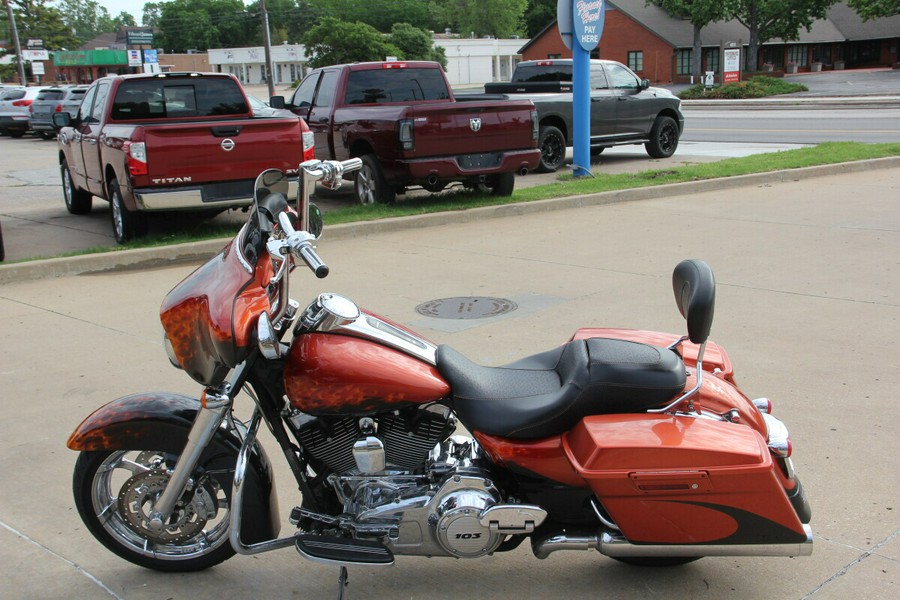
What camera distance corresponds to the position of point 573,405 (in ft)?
9.80

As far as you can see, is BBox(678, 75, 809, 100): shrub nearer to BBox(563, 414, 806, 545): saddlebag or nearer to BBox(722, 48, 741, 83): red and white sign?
BBox(722, 48, 741, 83): red and white sign

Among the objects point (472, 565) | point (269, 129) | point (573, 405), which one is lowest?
point (472, 565)

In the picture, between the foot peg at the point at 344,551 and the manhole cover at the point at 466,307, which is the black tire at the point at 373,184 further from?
the foot peg at the point at 344,551

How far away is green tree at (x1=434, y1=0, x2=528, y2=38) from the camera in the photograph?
99250mm

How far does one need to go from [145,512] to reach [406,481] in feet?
3.91

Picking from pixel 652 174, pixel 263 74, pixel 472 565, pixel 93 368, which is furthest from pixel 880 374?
pixel 263 74

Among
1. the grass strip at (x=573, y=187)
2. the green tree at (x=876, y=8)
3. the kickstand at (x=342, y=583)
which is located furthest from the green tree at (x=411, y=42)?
the kickstand at (x=342, y=583)

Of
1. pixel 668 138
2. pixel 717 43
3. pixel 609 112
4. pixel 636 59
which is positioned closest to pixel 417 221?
pixel 609 112

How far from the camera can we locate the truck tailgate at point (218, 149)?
920 cm

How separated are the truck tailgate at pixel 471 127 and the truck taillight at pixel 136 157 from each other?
328 cm

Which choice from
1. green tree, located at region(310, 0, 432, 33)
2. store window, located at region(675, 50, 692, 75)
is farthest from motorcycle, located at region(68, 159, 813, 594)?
green tree, located at region(310, 0, 432, 33)

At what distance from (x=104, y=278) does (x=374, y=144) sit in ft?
13.7

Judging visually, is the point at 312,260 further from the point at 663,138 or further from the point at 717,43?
the point at 717,43

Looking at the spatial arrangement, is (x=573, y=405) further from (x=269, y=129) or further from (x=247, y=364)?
(x=269, y=129)
